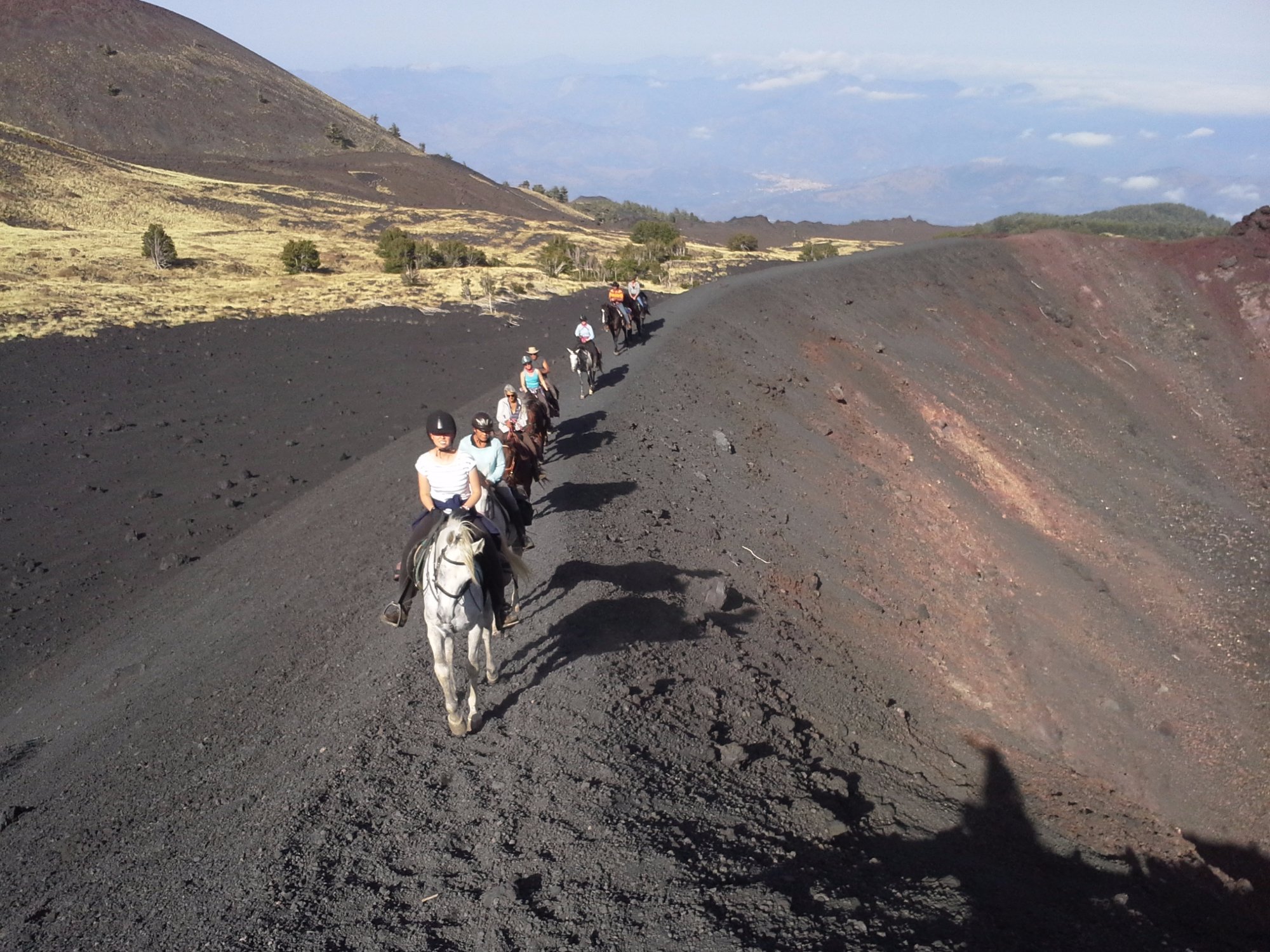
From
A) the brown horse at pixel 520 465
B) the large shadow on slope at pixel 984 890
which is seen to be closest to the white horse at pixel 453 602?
the large shadow on slope at pixel 984 890

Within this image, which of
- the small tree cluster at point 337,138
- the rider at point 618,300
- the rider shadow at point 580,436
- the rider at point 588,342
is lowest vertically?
the rider shadow at point 580,436

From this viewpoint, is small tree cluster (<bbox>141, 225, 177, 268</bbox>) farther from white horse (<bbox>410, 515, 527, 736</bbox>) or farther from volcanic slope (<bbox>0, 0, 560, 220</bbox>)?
volcanic slope (<bbox>0, 0, 560, 220</bbox>)

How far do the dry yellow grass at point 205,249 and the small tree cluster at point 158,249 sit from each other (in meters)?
0.46

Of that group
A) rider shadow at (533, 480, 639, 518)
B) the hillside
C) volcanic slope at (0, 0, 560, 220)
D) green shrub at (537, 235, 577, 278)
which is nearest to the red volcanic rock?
the hillside

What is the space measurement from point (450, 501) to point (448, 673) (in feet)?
5.17

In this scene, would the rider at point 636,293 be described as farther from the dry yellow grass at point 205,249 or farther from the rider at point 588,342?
the dry yellow grass at point 205,249

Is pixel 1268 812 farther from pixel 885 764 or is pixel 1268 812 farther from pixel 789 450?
pixel 789 450

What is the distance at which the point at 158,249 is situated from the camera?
35.2 m

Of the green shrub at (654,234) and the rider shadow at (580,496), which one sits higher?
the green shrub at (654,234)

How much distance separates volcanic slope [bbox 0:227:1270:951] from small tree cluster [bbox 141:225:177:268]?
949 inches

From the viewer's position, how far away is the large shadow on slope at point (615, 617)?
838 cm

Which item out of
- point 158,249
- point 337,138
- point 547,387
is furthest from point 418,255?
point 337,138

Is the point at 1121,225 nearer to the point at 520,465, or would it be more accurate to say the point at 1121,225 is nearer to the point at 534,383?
the point at 534,383

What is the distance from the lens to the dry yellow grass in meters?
28.1
